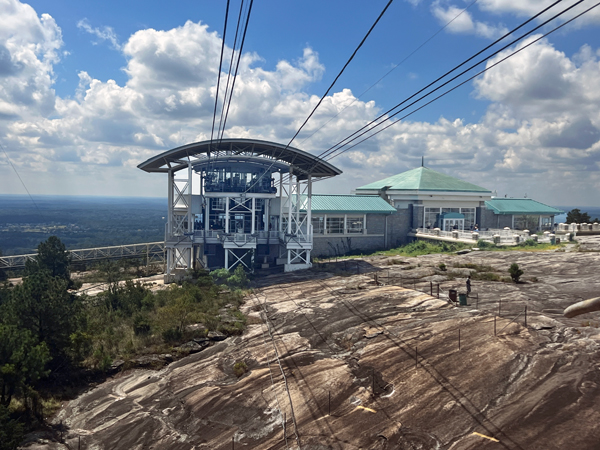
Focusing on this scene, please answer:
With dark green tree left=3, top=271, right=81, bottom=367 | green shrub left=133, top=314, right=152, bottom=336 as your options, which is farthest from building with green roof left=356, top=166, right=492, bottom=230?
dark green tree left=3, top=271, right=81, bottom=367

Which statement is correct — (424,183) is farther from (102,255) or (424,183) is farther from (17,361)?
(17,361)

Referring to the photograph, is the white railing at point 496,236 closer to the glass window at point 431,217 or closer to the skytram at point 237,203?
the glass window at point 431,217

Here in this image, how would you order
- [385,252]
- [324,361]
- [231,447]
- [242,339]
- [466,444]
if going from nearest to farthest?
[466,444], [231,447], [324,361], [242,339], [385,252]

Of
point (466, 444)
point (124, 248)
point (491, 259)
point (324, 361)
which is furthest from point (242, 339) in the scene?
point (124, 248)

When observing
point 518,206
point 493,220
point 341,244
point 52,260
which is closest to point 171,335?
point 52,260

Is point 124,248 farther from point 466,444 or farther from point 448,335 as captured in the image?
point 466,444

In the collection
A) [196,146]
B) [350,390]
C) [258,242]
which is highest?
[196,146]
